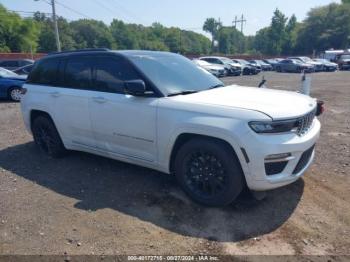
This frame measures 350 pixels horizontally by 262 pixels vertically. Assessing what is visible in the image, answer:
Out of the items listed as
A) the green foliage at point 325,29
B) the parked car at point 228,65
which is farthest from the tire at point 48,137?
the green foliage at point 325,29

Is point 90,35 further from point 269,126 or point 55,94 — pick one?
point 269,126

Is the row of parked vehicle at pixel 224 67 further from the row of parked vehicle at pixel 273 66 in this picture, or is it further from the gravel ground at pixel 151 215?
the gravel ground at pixel 151 215

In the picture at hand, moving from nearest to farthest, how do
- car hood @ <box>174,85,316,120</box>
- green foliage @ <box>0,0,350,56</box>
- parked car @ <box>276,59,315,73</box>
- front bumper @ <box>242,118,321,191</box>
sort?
1. front bumper @ <box>242,118,321,191</box>
2. car hood @ <box>174,85,316,120</box>
3. parked car @ <box>276,59,315,73</box>
4. green foliage @ <box>0,0,350,56</box>

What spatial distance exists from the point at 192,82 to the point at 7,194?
2.90 m

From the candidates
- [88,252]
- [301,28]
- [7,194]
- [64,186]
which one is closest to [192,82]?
[64,186]

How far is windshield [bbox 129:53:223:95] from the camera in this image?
4305 mm

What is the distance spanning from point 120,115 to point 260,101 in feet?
5.92

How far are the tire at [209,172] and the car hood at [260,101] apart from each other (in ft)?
1.56

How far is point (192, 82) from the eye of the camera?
461 centimetres

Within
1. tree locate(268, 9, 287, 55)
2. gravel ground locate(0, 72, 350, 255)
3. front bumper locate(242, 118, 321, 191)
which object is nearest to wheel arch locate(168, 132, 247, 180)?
front bumper locate(242, 118, 321, 191)

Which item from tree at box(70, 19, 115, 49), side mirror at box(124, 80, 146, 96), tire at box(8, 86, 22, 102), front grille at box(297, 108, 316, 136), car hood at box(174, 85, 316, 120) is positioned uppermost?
tree at box(70, 19, 115, 49)

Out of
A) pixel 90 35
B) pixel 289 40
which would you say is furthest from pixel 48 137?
pixel 90 35

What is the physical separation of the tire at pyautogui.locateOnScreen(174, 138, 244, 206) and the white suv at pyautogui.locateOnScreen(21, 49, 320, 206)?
11 millimetres

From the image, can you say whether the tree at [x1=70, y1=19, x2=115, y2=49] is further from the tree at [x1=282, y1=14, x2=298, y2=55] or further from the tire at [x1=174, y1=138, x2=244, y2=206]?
the tire at [x1=174, y1=138, x2=244, y2=206]
